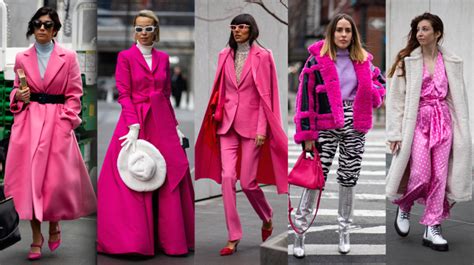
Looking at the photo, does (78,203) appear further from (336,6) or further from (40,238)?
(336,6)

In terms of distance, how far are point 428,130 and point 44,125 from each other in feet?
8.21

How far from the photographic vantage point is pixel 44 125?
4652 millimetres

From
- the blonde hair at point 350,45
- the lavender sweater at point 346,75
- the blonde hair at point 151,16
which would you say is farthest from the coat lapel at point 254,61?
the blonde hair at point 151,16

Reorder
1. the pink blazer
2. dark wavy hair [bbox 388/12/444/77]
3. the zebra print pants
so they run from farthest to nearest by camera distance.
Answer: dark wavy hair [bbox 388/12/444/77], the pink blazer, the zebra print pants

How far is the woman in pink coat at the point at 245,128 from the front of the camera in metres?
4.41

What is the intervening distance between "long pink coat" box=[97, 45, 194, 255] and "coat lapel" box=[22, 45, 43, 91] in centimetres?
50

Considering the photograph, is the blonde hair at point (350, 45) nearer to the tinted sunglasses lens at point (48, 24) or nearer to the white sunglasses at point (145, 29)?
the white sunglasses at point (145, 29)

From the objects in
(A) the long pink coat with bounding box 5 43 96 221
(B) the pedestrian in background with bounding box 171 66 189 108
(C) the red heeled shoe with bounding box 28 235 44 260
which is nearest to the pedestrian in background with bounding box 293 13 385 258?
(B) the pedestrian in background with bounding box 171 66 189 108

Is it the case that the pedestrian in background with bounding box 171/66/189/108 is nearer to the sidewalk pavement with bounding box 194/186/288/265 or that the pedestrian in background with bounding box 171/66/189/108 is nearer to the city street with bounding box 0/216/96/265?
the sidewalk pavement with bounding box 194/186/288/265

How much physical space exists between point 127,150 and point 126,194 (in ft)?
0.93

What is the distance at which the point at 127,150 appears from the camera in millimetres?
4637

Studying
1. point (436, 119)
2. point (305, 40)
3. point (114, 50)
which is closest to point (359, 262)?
point (436, 119)

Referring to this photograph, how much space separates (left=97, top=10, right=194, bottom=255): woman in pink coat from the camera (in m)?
4.59

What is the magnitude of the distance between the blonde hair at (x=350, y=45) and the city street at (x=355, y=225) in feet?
1.84
